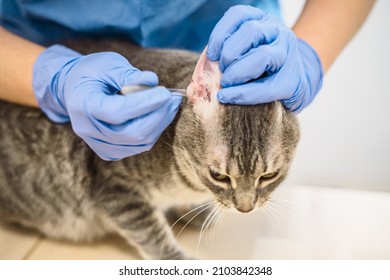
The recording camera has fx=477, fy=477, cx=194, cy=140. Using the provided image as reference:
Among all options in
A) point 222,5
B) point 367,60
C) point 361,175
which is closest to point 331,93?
point 367,60

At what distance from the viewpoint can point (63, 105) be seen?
911mm

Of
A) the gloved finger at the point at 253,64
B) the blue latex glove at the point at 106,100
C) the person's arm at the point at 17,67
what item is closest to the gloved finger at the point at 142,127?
the blue latex glove at the point at 106,100

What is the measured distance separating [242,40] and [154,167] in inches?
12.7

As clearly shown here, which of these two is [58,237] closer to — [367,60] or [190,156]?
[190,156]

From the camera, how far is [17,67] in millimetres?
927

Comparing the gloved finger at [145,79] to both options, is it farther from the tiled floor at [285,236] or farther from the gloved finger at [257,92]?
the tiled floor at [285,236]

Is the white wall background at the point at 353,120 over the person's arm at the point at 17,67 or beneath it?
beneath

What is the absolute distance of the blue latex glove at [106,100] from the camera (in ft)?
2.41

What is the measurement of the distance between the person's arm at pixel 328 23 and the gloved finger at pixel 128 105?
0.43 metres

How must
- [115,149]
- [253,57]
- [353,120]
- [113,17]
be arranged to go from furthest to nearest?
[353,120] → [113,17] → [115,149] → [253,57]

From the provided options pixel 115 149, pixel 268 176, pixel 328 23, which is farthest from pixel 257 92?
pixel 328 23

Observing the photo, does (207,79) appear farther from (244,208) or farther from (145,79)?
(244,208)

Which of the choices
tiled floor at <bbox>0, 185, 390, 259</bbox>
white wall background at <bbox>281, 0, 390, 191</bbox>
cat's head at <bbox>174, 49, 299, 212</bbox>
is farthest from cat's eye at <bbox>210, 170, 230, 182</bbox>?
white wall background at <bbox>281, 0, 390, 191</bbox>

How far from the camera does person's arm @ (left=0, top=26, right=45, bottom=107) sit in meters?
0.92
